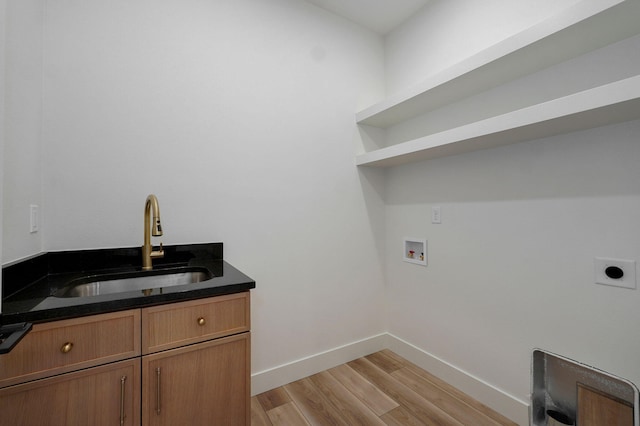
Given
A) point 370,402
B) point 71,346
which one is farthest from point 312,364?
point 71,346

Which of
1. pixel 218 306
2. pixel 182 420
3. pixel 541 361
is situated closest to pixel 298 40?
pixel 218 306

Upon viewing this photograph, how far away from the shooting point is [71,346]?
2.97 ft

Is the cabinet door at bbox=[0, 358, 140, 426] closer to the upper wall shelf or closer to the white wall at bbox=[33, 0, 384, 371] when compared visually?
the white wall at bbox=[33, 0, 384, 371]

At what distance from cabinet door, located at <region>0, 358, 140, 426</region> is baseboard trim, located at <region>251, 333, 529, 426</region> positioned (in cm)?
98

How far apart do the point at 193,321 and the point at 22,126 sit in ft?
3.47

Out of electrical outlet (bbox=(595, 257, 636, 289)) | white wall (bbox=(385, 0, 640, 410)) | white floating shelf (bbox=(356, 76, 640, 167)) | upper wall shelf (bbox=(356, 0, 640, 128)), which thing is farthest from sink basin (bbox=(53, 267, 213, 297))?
electrical outlet (bbox=(595, 257, 636, 289))

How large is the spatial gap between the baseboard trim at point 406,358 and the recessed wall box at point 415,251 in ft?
2.21

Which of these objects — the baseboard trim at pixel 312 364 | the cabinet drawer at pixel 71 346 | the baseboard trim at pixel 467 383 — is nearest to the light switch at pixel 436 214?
the baseboard trim at pixel 467 383

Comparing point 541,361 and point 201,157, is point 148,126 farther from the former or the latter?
point 541,361

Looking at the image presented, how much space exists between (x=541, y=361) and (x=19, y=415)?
2.06 metres

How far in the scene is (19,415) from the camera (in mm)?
847

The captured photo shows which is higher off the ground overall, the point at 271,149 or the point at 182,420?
the point at 271,149

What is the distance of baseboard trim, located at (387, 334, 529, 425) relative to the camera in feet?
5.22

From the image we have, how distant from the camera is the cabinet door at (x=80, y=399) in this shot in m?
0.85
